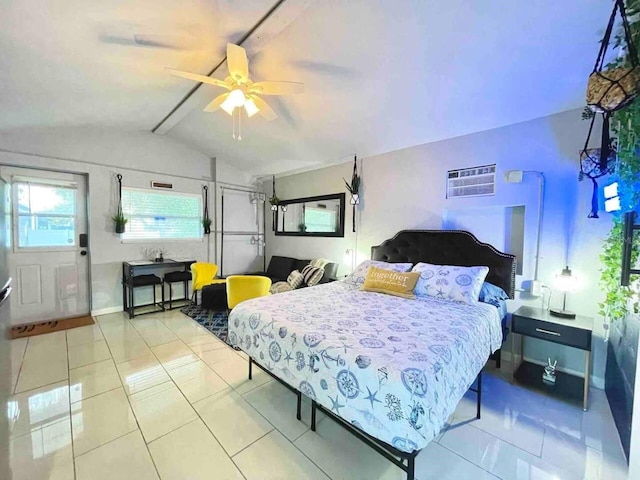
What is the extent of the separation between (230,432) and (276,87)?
109 inches

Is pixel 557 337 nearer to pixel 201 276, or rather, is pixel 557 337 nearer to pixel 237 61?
pixel 237 61

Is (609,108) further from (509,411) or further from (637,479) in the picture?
(509,411)

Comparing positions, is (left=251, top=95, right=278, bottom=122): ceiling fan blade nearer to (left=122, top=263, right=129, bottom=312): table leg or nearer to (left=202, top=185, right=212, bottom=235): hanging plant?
(left=202, top=185, right=212, bottom=235): hanging plant

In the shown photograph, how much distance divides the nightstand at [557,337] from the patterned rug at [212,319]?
10.3 ft

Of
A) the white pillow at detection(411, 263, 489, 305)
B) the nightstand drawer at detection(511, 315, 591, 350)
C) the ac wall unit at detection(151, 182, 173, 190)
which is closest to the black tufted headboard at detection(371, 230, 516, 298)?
the white pillow at detection(411, 263, 489, 305)

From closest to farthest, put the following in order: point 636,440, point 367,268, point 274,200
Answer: point 636,440 → point 367,268 → point 274,200

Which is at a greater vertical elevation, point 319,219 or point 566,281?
point 319,219

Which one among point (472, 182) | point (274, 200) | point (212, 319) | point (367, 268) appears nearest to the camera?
point (472, 182)

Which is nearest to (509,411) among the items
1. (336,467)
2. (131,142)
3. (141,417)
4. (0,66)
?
(336,467)

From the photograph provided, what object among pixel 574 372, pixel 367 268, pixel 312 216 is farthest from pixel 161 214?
pixel 574 372

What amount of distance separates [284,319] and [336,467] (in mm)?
909

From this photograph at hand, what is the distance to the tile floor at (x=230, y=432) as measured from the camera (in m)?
1.51

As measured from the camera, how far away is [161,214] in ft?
15.3

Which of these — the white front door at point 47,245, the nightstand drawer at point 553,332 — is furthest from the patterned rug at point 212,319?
the nightstand drawer at point 553,332
